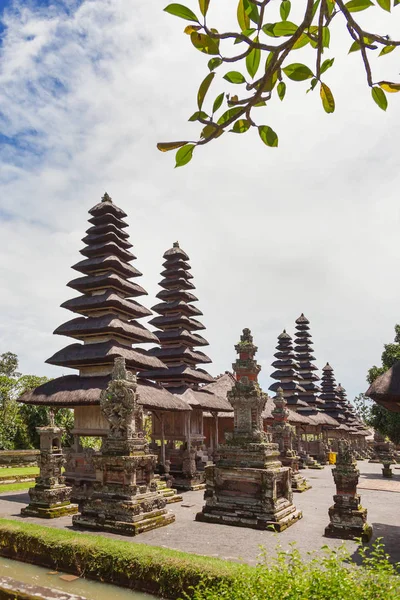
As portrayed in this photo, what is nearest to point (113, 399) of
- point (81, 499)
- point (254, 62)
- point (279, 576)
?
point (81, 499)

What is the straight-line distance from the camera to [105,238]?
22.5 meters

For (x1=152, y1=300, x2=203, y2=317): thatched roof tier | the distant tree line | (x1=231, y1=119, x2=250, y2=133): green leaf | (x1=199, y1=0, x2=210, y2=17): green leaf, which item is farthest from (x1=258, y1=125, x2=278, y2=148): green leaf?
the distant tree line

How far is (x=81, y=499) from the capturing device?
55.7ft

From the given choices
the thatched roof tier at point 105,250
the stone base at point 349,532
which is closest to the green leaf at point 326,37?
the stone base at point 349,532

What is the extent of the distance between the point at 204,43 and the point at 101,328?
18.1 meters

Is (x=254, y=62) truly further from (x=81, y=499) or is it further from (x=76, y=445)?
(x=76, y=445)

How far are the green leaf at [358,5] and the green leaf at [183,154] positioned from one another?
101 centimetres

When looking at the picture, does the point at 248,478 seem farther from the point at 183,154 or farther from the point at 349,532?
the point at 183,154

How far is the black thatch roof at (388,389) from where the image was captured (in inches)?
391

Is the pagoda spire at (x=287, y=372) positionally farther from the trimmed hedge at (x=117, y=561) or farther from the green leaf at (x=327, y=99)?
the green leaf at (x=327, y=99)

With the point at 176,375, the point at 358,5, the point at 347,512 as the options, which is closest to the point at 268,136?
the point at 358,5

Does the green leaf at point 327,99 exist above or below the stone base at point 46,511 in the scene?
above

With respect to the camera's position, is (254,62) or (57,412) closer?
(254,62)

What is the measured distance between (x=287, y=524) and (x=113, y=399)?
Answer: 20.0 feet
